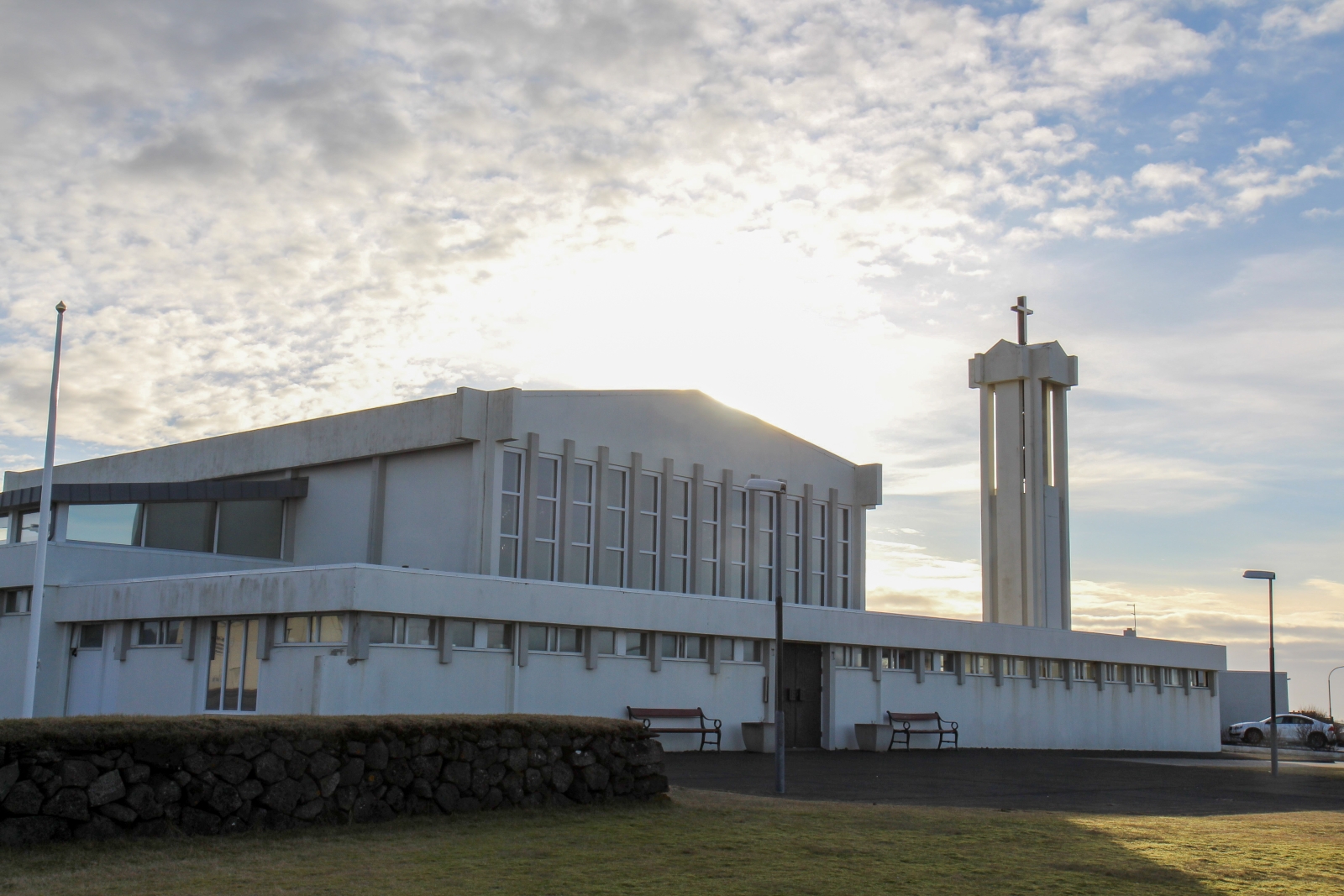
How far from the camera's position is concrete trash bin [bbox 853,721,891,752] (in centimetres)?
3164

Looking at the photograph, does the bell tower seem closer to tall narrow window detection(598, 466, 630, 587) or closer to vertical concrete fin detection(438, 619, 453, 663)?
tall narrow window detection(598, 466, 630, 587)

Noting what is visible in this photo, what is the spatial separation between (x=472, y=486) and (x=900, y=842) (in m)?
19.8

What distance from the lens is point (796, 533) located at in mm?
38469

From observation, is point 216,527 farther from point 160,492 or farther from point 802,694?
point 802,694

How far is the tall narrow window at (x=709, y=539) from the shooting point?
35562 mm

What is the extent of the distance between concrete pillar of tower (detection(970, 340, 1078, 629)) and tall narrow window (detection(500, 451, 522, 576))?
793 inches

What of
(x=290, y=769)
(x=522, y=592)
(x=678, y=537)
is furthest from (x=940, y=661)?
(x=290, y=769)

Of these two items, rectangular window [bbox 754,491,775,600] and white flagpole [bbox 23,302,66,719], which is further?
rectangular window [bbox 754,491,775,600]

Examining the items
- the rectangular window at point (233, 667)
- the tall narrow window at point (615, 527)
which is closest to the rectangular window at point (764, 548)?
the tall narrow window at point (615, 527)

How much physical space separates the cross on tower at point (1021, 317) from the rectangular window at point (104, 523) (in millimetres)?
29548

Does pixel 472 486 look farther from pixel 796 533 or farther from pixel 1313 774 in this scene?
pixel 1313 774

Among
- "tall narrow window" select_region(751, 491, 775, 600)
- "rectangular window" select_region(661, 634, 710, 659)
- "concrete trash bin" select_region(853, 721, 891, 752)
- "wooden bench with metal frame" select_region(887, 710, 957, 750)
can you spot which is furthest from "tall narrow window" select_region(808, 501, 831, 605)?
"rectangular window" select_region(661, 634, 710, 659)

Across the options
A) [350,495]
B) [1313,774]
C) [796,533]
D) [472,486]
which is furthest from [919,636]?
[350,495]

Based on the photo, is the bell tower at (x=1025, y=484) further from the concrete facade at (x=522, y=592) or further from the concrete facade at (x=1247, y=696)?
the concrete facade at (x=1247, y=696)
